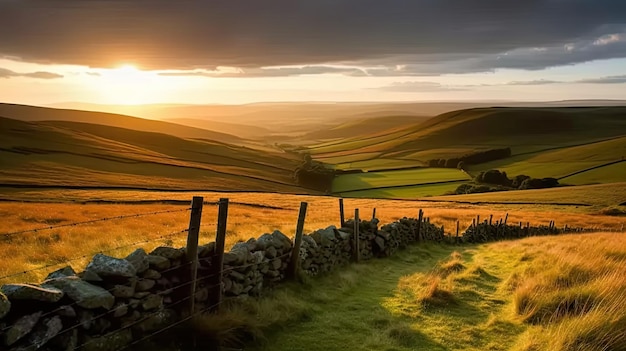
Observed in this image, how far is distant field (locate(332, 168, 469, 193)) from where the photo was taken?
86125 mm

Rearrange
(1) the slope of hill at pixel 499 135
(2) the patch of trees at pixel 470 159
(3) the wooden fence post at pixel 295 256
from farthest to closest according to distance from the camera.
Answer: (1) the slope of hill at pixel 499 135 → (2) the patch of trees at pixel 470 159 → (3) the wooden fence post at pixel 295 256

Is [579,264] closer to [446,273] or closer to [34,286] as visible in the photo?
[446,273]

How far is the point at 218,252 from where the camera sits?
905cm

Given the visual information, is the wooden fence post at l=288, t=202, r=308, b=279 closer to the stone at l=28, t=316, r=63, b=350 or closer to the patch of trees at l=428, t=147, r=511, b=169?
the stone at l=28, t=316, r=63, b=350

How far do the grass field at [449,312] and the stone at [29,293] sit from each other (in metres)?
2.39

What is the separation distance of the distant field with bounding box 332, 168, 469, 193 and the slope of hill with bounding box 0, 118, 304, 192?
9.87m

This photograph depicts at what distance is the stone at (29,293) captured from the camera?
5770 millimetres

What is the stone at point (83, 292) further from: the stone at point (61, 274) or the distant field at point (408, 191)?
the distant field at point (408, 191)

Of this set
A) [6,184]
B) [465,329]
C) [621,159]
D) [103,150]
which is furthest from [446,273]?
[621,159]

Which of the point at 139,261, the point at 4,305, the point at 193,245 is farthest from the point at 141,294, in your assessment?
the point at 4,305

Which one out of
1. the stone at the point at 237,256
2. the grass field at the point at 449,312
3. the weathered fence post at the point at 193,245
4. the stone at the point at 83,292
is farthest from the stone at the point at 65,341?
the stone at the point at 237,256

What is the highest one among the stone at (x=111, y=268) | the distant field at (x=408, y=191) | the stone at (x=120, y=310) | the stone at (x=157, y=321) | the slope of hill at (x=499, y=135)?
the slope of hill at (x=499, y=135)

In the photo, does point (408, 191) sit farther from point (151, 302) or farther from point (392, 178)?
point (151, 302)

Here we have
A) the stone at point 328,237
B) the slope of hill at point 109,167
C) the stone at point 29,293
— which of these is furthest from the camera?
the slope of hill at point 109,167
